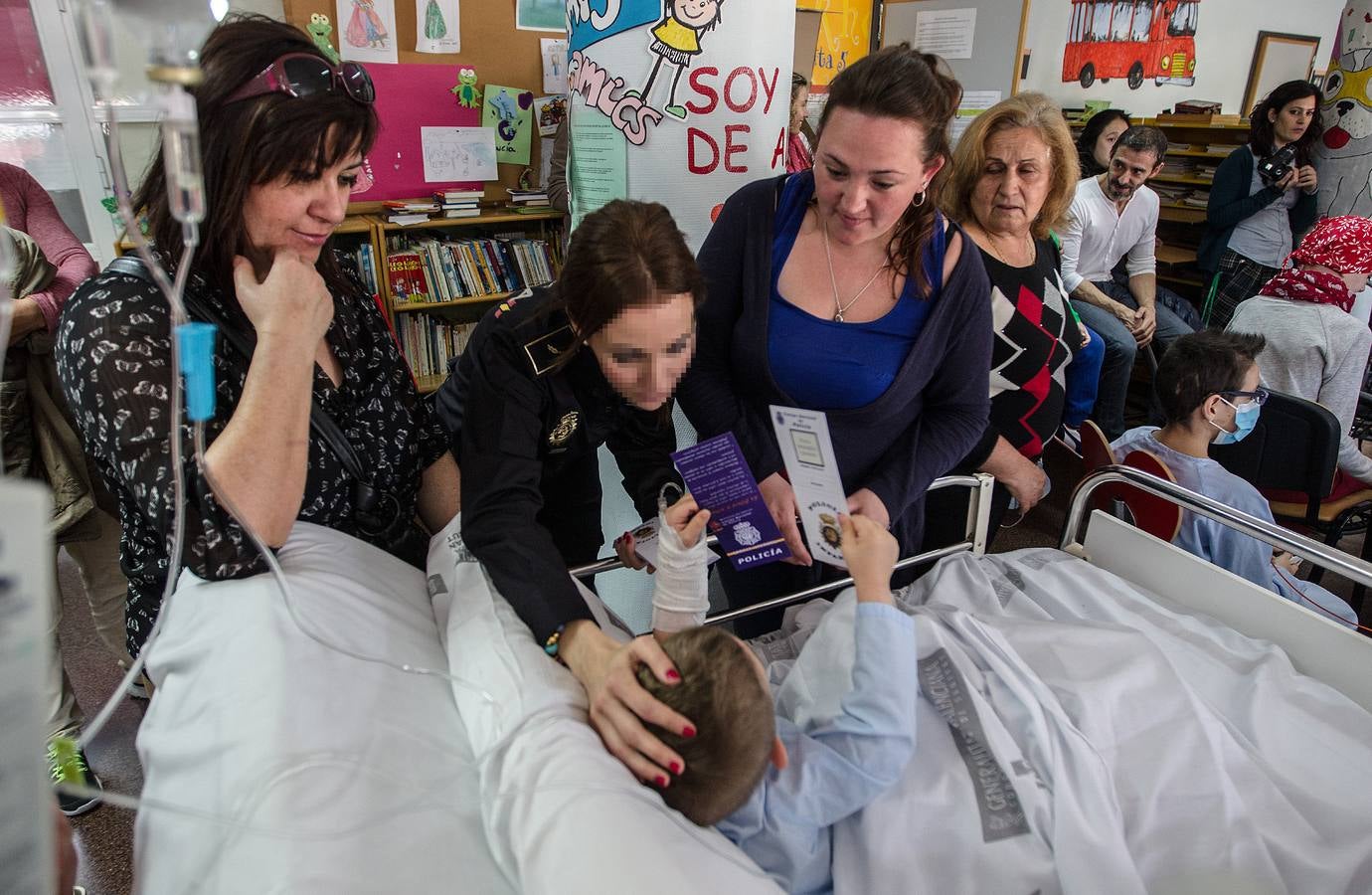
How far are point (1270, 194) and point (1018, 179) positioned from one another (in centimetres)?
321

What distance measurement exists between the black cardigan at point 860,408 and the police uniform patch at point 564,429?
315 millimetres

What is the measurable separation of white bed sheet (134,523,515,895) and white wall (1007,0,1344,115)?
7.44 metres

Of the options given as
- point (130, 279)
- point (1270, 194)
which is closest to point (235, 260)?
point (130, 279)

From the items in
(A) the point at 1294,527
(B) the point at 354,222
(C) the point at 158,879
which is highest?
(B) the point at 354,222

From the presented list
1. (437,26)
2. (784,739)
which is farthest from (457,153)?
(784,739)

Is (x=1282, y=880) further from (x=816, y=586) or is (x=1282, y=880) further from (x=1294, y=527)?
(x=1294, y=527)

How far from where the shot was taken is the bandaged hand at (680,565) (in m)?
1.33

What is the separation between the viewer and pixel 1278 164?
4289 millimetres

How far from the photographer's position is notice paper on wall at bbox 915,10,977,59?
14.4 feet

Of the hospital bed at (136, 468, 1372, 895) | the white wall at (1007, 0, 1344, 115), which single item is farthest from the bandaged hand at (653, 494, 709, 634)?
the white wall at (1007, 0, 1344, 115)

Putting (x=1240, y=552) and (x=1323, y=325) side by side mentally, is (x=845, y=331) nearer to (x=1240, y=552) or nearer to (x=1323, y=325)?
(x=1240, y=552)

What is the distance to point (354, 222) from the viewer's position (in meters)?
3.91

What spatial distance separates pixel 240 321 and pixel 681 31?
147 cm

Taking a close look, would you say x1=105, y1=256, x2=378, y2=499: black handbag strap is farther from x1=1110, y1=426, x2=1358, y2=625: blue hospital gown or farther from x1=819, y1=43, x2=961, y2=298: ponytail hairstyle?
x1=1110, y1=426, x2=1358, y2=625: blue hospital gown
